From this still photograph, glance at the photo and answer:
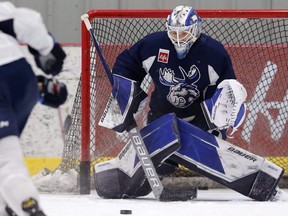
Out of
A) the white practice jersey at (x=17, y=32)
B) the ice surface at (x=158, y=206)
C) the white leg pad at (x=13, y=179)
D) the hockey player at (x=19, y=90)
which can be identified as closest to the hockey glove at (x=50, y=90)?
the hockey player at (x=19, y=90)

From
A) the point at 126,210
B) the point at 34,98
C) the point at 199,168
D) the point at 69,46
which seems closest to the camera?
the point at 34,98

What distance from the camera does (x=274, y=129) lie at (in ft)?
16.2

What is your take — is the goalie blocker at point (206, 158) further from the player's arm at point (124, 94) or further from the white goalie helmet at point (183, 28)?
the white goalie helmet at point (183, 28)

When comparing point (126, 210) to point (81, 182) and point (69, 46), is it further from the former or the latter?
point (69, 46)

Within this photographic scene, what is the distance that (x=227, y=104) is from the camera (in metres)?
4.27

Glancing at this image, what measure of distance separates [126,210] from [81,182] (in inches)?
38.4

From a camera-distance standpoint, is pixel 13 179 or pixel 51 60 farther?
pixel 51 60

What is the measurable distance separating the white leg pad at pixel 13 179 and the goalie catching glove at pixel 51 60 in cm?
37

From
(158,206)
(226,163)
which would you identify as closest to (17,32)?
(158,206)

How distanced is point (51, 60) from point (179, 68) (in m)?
1.36

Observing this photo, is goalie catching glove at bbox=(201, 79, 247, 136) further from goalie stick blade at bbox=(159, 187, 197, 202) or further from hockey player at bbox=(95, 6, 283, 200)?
goalie stick blade at bbox=(159, 187, 197, 202)

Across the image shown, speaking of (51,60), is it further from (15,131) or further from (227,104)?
(227,104)

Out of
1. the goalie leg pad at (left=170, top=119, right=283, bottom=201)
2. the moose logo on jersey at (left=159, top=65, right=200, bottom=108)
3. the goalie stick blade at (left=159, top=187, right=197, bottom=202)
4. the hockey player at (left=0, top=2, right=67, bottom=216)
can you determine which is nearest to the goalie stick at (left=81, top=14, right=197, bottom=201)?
the goalie stick blade at (left=159, top=187, right=197, bottom=202)

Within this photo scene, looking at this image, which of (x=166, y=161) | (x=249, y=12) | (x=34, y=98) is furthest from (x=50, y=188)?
(x=34, y=98)
